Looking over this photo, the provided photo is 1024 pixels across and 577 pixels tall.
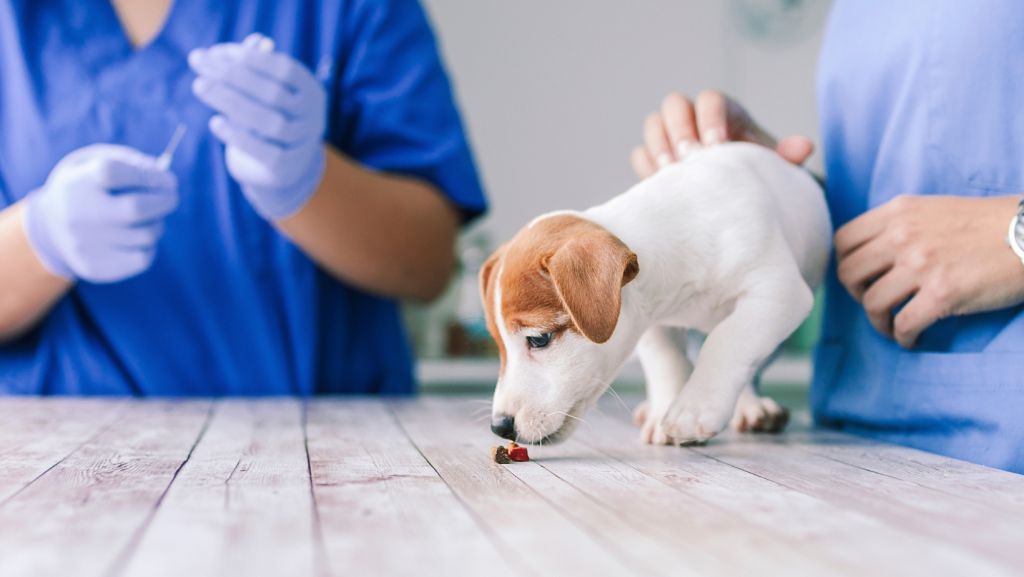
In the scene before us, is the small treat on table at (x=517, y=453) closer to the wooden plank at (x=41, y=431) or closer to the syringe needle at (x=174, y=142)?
the wooden plank at (x=41, y=431)

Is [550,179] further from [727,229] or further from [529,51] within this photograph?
[727,229]

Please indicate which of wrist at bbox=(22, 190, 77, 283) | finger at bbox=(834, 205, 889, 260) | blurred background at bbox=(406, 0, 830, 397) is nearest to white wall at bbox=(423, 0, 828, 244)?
blurred background at bbox=(406, 0, 830, 397)

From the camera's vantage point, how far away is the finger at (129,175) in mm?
1191

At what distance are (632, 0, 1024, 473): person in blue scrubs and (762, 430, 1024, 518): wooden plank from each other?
5 centimetres

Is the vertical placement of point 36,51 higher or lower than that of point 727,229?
higher

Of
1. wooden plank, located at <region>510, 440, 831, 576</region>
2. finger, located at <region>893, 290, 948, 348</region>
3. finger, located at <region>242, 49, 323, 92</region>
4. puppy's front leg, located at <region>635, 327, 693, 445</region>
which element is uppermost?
finger, located at <region>242, 49, 323, 92</region>

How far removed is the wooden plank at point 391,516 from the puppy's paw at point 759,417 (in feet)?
1.53

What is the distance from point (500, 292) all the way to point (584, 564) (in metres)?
0.42

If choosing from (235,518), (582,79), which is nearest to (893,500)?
(235,518)

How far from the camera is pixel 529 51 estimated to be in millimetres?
3213

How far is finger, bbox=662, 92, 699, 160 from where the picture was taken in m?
1.01

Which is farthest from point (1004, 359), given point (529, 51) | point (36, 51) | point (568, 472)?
point (529, 51)

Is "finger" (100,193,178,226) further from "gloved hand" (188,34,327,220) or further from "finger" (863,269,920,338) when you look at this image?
"finger" (863,269,920,338)

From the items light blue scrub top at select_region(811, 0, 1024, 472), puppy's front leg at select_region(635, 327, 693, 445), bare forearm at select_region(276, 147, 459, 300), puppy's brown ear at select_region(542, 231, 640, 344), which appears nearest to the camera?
puppy's brown ear at select_region(542, 231, 640, 344)
